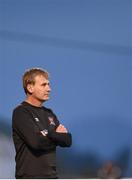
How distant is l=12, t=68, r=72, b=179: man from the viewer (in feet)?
9.34

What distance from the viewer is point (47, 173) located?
287 cm

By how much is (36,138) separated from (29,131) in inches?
2.7

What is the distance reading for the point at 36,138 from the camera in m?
2.81

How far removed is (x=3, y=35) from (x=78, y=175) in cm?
158

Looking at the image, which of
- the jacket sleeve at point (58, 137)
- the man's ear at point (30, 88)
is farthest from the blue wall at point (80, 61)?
the jacket sleeve at point (58, 137)

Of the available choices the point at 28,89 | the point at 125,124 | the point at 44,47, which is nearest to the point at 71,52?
the point at 44,47

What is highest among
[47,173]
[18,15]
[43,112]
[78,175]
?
[18,15]

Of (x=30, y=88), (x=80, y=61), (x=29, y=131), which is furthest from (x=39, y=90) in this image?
(x=80, y=61)

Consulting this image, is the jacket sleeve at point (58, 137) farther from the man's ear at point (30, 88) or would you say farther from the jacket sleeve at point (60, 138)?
the man's ear at point (30, 88)

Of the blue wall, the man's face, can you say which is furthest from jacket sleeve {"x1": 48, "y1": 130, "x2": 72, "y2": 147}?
the blue wall

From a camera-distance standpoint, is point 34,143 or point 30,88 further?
point 30,88

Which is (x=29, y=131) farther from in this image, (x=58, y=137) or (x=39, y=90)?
(x=39, y=90)

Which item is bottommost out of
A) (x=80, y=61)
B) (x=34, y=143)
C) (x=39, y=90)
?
(x=34, y=143)

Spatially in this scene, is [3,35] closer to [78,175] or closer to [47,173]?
[78,175]
